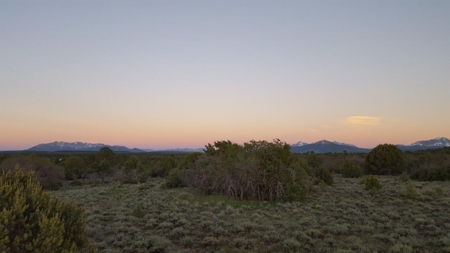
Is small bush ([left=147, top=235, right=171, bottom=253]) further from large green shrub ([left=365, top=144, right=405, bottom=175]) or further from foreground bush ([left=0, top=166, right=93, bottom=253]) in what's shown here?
large green shrub ([left=365, top=144, right=405, bottom=175])

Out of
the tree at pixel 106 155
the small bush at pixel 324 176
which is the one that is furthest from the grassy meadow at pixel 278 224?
the tree at pixel 106 155

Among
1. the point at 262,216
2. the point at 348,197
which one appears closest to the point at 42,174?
the point at 262,216

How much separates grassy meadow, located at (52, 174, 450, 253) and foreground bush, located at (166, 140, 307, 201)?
38.5 inches

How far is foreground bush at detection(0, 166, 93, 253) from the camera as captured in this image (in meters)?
5.54

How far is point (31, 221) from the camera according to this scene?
19.3 ft

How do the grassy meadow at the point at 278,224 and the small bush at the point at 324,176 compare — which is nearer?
the grassy meadow at the point at 278,224

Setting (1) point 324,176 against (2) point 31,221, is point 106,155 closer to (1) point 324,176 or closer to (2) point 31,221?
(1) point 324,176

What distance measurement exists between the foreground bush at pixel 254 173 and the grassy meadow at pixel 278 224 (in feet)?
3.21

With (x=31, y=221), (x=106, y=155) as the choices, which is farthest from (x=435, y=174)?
(x=106, y=155)

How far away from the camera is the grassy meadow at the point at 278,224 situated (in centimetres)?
1045

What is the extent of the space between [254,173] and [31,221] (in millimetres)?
15162

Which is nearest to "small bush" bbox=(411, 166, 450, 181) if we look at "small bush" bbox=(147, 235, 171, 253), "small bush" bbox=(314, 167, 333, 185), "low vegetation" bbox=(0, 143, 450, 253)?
"low vegetation" bbox=(0, 143, 450, 253)

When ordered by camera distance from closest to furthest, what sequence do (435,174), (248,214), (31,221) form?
(31,221)
(248,214)
(435,174)

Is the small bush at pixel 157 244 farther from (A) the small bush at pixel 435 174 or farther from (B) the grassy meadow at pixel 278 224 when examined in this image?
(A) the small bush at pixel 435 174
